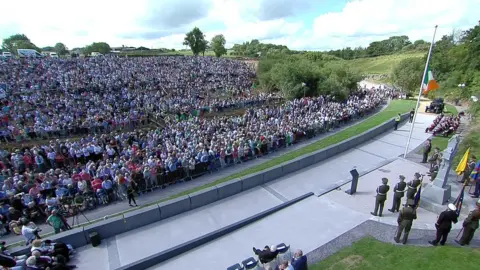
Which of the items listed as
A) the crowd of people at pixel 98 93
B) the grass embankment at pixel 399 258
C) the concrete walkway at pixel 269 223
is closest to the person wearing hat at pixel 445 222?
the grass embankment at pixel 399 258

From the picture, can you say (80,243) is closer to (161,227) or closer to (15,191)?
(161,227)

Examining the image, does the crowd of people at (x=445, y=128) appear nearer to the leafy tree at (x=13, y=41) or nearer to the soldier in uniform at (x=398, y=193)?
the soldier in uniform at (x=398, y=193)

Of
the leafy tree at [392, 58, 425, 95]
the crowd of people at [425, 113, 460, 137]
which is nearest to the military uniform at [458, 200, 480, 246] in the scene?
the crowd of people at [425, 113, 460, 137]

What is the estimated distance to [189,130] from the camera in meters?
17.7

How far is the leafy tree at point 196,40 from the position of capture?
8419 cm

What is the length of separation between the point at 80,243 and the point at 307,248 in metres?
6.67

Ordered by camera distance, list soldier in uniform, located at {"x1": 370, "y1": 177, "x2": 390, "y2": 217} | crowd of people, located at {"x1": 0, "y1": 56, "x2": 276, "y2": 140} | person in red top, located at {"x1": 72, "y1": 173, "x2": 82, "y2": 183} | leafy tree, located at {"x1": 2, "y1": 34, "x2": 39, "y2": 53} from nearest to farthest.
Result: 1. soldier in uniform, located at {"x1": 370, "y1": 177, "x2": 390, "y2": 217}
2. person in red top, located at {"x1": 72, "y1": 173, "x2": 82, "y2": 183}
3. crowd of people, located at {"x1": 0, "y1": 56, "x2": 276, "y2": 140}
4. leafy tree, located at {"x1": 2, "y1": 34, "x2": 39, "y2": 53}

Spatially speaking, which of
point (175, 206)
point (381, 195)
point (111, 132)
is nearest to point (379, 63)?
point (111, 132)

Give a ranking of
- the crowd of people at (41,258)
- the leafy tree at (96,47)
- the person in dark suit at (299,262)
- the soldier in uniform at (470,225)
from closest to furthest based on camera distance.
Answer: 1. the person in dark suit at (299,262)
2. the crowd of people at (41,258)
3. the soldier in uniform at (470,225)
4. the leafy tree at (96,47)

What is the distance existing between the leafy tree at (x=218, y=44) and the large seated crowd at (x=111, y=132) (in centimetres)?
5319

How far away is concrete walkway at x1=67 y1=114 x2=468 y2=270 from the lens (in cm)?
739

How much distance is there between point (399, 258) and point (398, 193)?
7.79ft

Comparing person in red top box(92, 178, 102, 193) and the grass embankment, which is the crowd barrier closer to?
person in red top box(92, 178, 102, 193)

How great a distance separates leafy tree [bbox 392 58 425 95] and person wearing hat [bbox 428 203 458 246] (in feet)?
137
